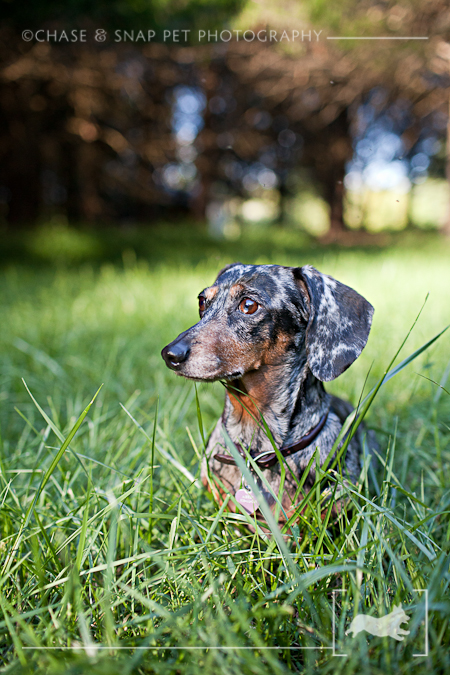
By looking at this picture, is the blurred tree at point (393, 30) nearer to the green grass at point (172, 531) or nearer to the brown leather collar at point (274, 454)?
the green grass at point (172, 531)

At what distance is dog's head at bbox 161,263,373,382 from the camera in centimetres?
154

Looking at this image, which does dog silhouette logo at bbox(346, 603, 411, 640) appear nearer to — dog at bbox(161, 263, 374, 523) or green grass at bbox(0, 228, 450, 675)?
green grass at bbox(0, 228, 450, 675)

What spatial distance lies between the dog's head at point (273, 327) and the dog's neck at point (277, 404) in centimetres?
6

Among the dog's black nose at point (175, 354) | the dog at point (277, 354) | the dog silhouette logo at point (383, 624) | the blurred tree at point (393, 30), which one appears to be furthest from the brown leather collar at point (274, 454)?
the blurred tree at point (393, 30)

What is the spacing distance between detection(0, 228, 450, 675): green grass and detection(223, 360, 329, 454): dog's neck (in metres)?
0.26

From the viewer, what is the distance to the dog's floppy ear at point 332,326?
1573 mm

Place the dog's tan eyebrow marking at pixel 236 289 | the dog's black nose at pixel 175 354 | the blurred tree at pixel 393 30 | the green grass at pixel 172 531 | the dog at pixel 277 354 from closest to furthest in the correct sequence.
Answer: the green grass at pixel 172 531, the dog's black nose at pixel 175 354, the dog at pixel 277 354, the dog's tan eyebrow marking at pixel 236 289, the blurred tree at pixel 393 30

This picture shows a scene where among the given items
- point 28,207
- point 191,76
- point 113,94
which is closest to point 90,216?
point 28,207

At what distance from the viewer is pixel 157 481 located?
77.7 inches

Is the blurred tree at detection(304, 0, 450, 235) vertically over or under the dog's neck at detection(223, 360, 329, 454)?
over

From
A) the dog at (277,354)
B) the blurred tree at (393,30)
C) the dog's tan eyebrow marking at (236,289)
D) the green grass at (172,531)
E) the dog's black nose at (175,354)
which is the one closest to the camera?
the green grass at (172,531)

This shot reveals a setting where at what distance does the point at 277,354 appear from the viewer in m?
1.72

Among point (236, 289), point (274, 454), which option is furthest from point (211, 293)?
point (274, 454)

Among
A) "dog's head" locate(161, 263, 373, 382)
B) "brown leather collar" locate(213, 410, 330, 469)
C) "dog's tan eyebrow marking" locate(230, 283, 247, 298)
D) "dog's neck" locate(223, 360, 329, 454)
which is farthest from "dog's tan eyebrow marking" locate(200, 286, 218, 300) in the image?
"brown leather collar" locate(213, 410, 330, 469)
